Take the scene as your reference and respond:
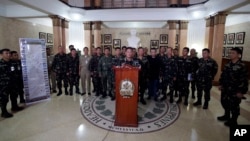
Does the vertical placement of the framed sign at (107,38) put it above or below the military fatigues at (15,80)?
above

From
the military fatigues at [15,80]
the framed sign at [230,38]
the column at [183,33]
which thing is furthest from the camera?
the column at [183,33]

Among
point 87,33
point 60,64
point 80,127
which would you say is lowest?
point 80,127

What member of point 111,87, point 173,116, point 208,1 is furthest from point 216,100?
point 208,1

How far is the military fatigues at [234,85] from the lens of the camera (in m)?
3.01

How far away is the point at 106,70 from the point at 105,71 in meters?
0.04

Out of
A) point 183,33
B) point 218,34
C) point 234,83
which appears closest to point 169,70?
point 234,83

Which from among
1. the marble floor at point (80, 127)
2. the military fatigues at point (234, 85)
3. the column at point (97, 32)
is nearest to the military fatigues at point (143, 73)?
the marble floor at point (80, 127)

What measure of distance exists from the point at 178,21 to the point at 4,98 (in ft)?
26.1

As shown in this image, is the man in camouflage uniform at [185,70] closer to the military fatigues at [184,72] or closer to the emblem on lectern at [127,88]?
the military fatigues at [184,72]

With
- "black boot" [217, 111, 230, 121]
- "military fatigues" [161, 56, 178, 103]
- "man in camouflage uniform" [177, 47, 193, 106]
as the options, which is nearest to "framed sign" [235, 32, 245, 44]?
A: "man in camouflage uniform" [177, 47, 193, 106]

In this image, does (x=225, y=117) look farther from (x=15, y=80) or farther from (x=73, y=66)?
(x=15, y=80)

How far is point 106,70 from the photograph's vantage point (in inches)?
187

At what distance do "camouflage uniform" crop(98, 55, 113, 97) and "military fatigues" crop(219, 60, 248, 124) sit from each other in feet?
9.79

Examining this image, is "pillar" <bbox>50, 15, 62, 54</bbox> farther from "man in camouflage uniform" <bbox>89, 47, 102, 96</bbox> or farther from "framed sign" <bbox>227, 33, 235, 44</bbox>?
"framed sign" <bbox>227, 33, 235, 44</bbox>
